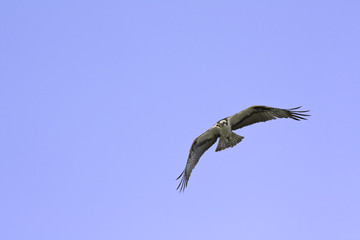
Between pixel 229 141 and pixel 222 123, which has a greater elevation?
pixel 222 123

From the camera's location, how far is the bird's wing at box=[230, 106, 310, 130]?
56.2 ft

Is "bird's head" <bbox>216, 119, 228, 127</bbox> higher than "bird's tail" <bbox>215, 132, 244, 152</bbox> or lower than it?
higher

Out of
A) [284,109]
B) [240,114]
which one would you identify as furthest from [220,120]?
[284,109]

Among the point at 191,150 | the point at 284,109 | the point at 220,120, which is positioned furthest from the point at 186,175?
the point at 284,109

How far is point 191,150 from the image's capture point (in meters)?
18.8

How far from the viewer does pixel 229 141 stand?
17.8 meters

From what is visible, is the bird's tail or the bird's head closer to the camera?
the bird's tail

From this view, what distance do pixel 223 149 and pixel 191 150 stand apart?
1.48 meters

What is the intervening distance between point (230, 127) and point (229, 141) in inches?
21.1

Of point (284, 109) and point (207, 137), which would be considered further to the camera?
point (207, 137)

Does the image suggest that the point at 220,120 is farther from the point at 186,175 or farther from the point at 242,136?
the point at 186,175

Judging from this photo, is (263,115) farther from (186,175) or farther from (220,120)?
(186,175)

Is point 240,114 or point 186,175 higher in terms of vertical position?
point 240,114

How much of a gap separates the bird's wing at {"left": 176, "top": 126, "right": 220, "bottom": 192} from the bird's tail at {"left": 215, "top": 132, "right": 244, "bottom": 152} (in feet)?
2.25
